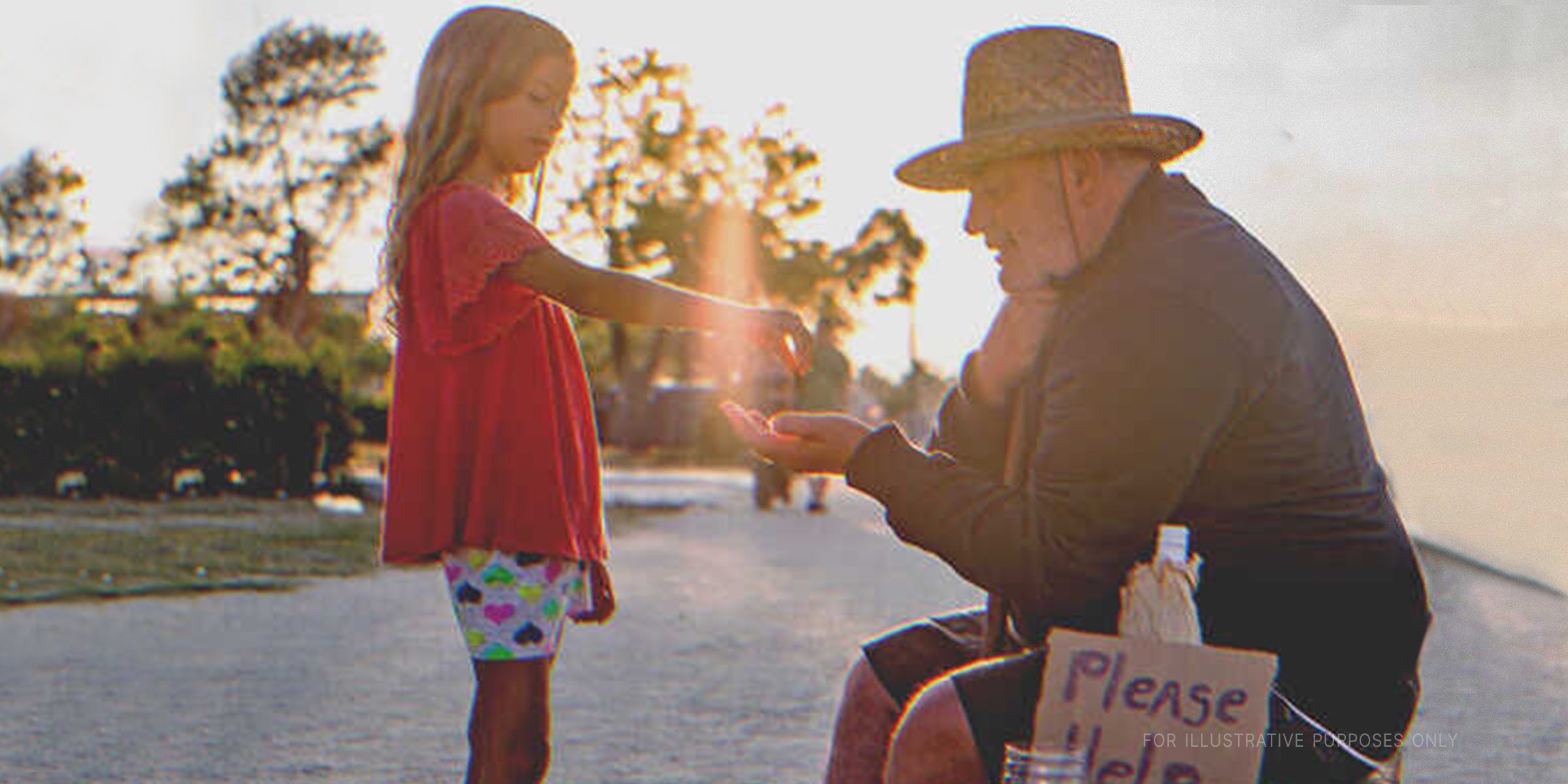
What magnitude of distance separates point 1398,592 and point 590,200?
132 ft

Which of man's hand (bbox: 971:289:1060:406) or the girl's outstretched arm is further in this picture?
the girl's outstretched arm

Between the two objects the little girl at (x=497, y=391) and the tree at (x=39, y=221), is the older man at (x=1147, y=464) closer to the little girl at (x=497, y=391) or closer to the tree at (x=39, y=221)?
the little girl at (x=497, y=391)

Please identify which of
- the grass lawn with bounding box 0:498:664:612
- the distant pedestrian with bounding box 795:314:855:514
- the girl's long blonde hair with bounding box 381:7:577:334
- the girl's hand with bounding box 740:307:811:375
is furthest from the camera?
the distant pedestrian with bounding box 795:314:855:514

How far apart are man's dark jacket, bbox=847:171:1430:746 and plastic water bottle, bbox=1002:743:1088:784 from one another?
190mm

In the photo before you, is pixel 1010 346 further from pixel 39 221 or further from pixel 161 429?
pixel 39 221

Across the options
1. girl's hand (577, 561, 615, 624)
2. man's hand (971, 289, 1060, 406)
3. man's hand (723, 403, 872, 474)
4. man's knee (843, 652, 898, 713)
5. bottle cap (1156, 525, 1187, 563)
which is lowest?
man's knee (843, 652, 898, 713)

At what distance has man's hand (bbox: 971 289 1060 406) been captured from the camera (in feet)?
7.65

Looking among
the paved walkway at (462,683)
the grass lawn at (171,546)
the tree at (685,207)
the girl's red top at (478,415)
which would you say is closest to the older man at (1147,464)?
the girl's red top at (478,415)

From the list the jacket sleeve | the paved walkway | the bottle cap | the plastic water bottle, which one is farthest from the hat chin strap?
the paved walkway

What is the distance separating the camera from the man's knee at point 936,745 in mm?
1952

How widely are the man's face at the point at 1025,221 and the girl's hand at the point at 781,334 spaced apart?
44cm

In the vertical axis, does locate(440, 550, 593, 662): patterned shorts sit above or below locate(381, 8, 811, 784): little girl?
below

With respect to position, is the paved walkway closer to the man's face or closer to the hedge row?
the man's face

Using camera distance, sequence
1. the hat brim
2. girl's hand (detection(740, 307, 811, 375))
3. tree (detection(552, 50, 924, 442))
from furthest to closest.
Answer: tree (detection(552, 50, 924, 442))
girl's hand (detection(740, 307, 811, 375))
the hat brim
